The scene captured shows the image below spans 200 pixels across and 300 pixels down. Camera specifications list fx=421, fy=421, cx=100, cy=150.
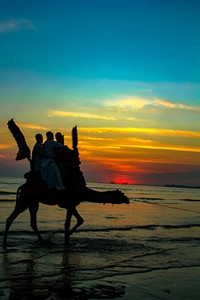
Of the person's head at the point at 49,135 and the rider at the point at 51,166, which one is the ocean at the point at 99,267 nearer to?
the rider at the point at 51,166

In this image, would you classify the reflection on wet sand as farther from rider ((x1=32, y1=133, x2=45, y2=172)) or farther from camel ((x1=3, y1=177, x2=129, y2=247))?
rider ((x1=32, y1=133, x2=45, y2=172))

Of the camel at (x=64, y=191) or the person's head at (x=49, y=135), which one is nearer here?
the camel at (x=64, y=191)

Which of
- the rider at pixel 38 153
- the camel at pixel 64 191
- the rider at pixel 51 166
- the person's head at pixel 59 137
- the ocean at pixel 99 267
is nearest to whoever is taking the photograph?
the ocean at pixel 99 267

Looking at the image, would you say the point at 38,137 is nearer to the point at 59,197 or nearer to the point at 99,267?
the point at 59,197

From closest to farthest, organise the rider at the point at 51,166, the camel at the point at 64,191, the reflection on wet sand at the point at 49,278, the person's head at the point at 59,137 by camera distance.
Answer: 1. the reflection on wet sand at the point at 49,278
2. the rider at the point at 51,166
3. the camel at the point at 64,191
4. the person's head at the point at 59,137

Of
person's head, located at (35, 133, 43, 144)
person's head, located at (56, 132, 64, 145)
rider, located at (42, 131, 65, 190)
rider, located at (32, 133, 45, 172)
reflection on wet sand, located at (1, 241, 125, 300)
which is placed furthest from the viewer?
person's head, located at (56, 132, 64, 145)

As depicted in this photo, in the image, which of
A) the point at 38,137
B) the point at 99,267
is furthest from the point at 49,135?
the point at 99,267

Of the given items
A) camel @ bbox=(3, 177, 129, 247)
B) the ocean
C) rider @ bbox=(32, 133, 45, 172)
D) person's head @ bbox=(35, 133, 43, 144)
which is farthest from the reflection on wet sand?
person's head @ bbox=(35, 133, 43, 144)

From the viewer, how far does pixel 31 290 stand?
648cm

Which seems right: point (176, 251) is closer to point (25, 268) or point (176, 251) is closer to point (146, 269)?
point (146, 269)

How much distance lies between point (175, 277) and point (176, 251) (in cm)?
326

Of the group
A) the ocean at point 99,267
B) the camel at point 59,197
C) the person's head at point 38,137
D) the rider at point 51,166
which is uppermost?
the person's head at point 38,137

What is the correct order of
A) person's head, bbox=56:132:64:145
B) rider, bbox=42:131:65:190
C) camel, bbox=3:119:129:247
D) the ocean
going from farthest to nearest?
person's head, bbox=56:132:64:145 < camel, bbox=3:119:129:247 < rider, bbox=42:131:65:190 < the ocean

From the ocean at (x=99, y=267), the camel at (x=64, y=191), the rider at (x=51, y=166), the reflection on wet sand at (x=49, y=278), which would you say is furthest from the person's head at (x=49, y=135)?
the reflection on wet sand at (x=49, y=278)
